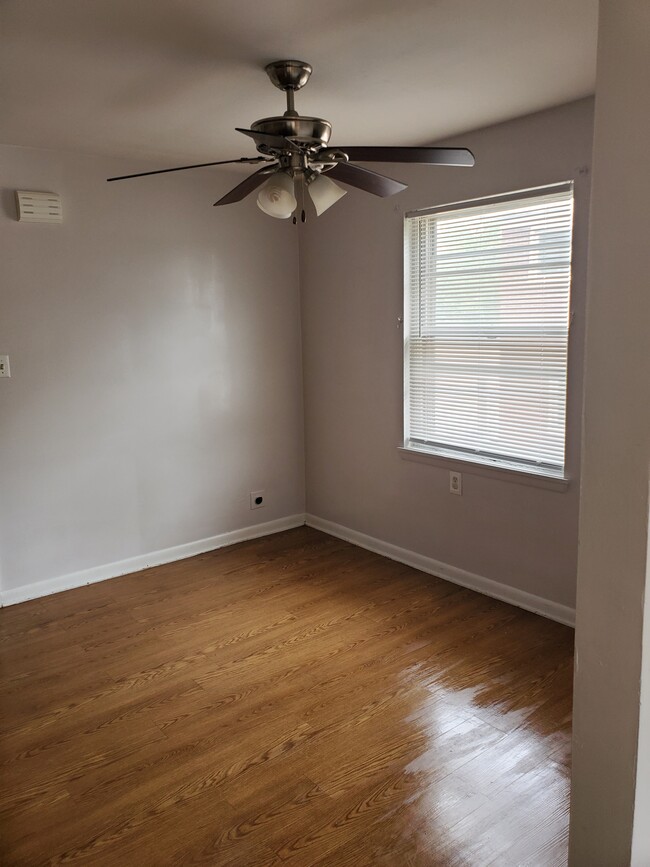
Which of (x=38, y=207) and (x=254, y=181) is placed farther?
(x=38, y=207)

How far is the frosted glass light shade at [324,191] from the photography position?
235 cm

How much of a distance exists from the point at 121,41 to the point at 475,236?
197 cm

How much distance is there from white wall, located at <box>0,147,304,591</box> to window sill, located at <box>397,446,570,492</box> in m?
1.13

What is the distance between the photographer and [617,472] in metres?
1.21

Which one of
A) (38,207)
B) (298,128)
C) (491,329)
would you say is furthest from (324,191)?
(38,207)

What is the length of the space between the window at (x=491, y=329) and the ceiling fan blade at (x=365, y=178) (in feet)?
3.41

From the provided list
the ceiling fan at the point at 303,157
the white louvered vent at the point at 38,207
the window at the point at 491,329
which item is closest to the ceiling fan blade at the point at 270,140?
the ceiling fan at the point at 303,157

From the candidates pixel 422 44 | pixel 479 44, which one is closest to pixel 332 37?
pixel 422 44

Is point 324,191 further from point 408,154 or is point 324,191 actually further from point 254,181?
point 408,154

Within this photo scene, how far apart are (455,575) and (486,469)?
2.28 ft

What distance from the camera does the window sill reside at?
3230 millimetres

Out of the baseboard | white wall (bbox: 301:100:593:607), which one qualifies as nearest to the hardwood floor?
the baseboard

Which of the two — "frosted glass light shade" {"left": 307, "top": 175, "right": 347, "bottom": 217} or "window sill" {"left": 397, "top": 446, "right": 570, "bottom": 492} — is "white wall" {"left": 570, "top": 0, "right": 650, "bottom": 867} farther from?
"window sill" {"left": 397, "top": 446, "right": 570, "bottom": 492}

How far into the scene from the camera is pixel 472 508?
3662 mm
